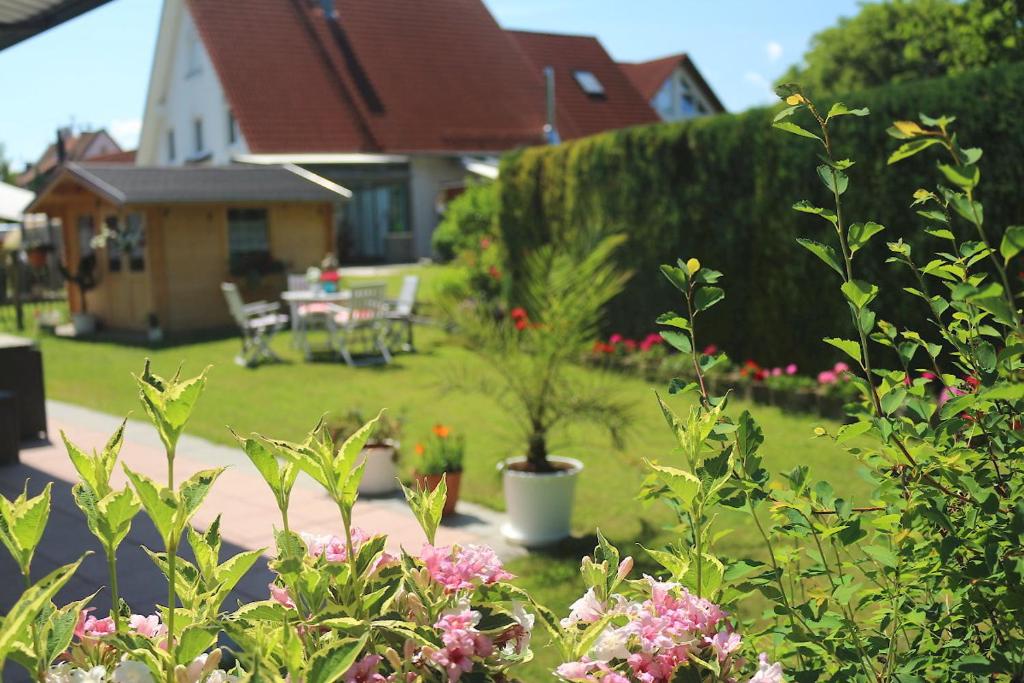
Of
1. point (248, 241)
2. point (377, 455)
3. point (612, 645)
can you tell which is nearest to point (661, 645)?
point (612, 645)

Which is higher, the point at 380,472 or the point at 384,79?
the point at 384,79

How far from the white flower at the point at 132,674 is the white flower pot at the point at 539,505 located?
4261 millimetres

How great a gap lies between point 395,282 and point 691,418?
798 inches

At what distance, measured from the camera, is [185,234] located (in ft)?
56.7

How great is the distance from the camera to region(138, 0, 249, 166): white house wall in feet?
90.6

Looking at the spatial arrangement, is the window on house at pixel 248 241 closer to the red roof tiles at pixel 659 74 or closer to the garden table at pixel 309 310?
the garden table at pixel 309 310

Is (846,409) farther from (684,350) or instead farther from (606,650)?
(606,650)

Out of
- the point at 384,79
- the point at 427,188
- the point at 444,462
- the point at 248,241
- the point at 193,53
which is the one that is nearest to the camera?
the point at 444,462

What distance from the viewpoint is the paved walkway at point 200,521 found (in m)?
4.95

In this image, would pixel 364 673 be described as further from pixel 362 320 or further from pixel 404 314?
pixel 404 314

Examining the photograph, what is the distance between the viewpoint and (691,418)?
5.34ft

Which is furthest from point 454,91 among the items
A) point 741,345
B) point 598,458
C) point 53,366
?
point 598,458

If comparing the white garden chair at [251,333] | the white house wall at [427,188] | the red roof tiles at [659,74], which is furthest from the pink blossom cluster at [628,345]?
the red roof tiles at [659,74]

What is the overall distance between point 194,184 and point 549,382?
519 inches
